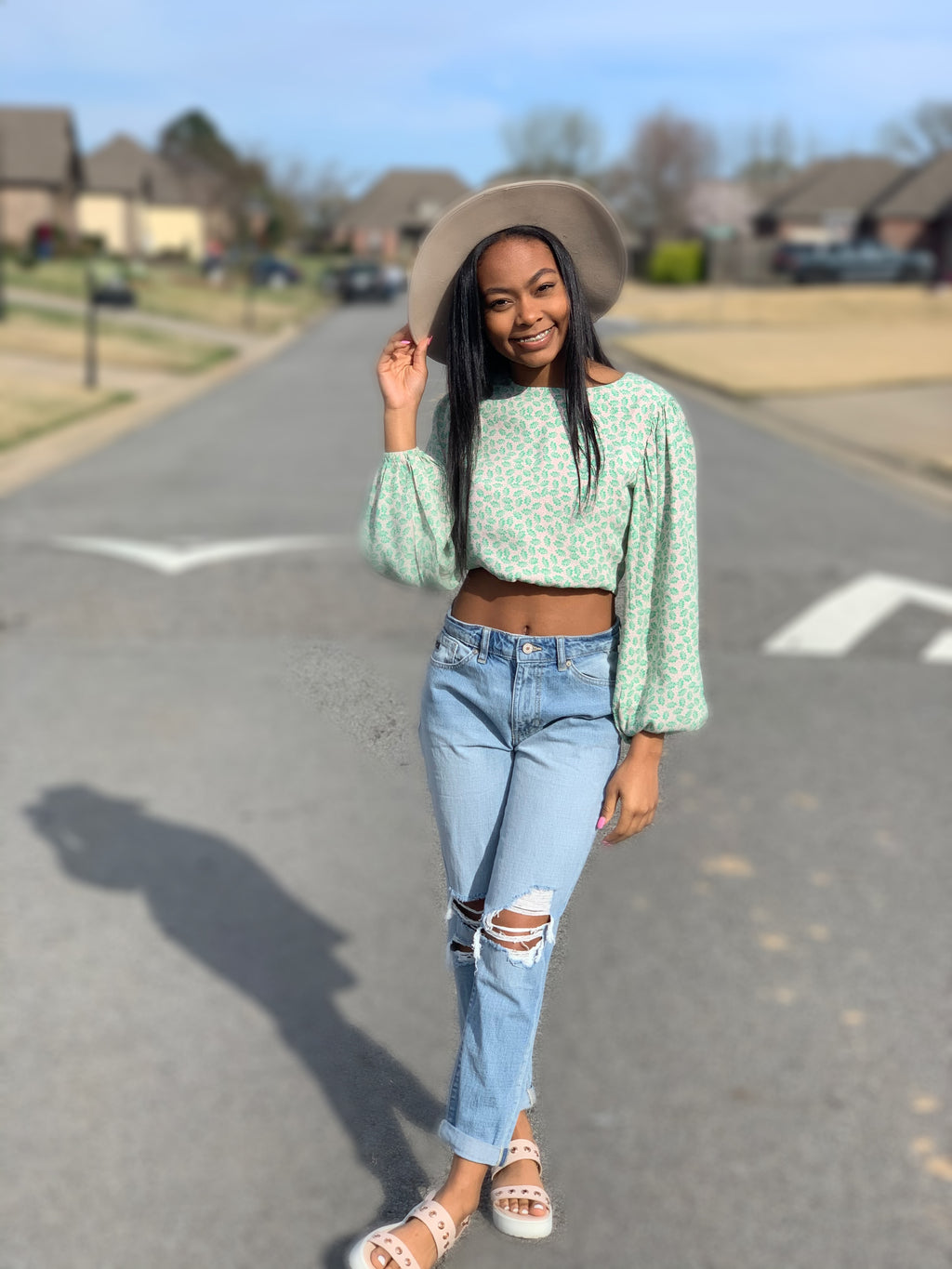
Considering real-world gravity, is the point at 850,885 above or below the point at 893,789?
below

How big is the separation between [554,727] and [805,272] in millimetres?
125303

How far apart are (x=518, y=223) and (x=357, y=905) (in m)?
113

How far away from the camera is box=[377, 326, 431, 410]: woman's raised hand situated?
1.20 meters

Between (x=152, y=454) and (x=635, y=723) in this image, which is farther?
(x=152, y=454)

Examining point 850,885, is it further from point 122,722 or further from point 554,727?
point 554,727

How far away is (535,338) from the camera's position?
1222mm

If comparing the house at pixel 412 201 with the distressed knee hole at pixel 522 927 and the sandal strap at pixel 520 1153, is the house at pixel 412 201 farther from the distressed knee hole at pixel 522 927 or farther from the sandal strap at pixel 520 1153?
the sandal strap at pixel 520 1153

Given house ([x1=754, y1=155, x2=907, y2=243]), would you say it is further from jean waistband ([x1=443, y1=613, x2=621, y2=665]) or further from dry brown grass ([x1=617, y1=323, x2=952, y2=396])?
jean waistband ([x1=443, y1=613, x2=621, y2=665])

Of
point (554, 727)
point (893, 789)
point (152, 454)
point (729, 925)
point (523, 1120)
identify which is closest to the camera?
point (554, 727)

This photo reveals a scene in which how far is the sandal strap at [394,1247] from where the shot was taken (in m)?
1.30

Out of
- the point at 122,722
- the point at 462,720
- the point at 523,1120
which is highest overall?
the point at 462,720

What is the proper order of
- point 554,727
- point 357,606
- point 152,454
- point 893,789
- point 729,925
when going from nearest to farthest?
point 554,727 → point 357,606 → point 152,454 → point 893,789 → point 729,925

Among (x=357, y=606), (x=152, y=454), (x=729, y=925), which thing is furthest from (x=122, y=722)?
(x=357, y=606)

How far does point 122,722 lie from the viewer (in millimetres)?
123312
